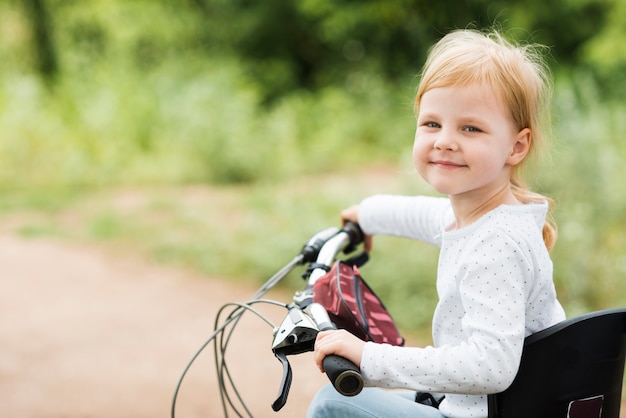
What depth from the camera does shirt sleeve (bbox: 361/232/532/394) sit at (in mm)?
1441

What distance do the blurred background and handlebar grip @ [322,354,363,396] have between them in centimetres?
113

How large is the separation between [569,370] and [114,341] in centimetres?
372

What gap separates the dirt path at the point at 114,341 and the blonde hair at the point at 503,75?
2562mm

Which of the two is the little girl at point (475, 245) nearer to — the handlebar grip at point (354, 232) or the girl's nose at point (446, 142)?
the girl's nose at point (446, 142)

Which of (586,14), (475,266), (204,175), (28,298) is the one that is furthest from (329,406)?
(586,14)

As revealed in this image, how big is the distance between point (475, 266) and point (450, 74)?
1.33 ft

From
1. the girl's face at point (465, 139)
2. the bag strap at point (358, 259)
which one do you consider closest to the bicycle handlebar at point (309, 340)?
the bag strap at point (358, 259)

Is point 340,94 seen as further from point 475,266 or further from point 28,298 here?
point 475,266

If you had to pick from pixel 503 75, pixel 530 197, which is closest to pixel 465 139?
pixel 503 75

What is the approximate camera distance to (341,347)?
1.49 meters

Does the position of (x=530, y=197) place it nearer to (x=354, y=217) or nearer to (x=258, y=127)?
(x=354, y=217)

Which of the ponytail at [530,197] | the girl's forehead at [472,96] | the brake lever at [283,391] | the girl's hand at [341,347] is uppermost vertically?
the girl's forehead at [472,96]

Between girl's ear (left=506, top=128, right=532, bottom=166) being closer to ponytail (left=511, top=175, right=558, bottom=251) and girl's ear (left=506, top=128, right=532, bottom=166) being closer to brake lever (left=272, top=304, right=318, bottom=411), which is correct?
ponytail (left=511, top=175, right=558, bottom=251)

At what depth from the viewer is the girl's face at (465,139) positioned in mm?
1542
